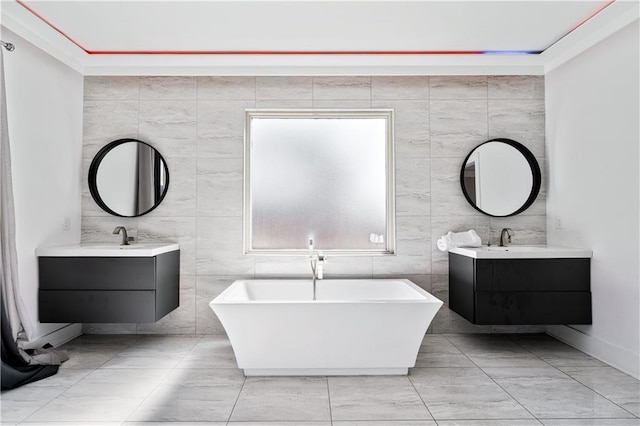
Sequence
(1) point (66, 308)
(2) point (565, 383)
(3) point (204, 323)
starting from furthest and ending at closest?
(3) point (204, 323) < (1) point (66, 308) < (2) point (565, 383)

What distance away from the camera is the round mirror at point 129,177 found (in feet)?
13.4

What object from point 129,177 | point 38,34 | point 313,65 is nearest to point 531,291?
point 313,65

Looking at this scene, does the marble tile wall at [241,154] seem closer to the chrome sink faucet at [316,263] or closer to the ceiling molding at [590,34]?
the chrome sink faucet at [316,263]

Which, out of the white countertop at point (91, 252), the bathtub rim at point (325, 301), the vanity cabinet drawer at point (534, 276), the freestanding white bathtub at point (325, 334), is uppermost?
the white countertop at point (91, 252)

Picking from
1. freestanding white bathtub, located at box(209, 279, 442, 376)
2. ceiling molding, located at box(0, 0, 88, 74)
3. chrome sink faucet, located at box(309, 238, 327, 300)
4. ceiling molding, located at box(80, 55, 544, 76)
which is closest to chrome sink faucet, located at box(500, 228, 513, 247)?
freestanding white bathtub, located at box(209, 279, 442, 376)

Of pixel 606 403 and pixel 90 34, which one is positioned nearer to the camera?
pixel 606 403

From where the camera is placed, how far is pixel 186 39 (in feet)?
11.9

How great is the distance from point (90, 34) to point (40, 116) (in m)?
0.74

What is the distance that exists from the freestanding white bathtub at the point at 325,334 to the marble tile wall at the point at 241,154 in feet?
3.77

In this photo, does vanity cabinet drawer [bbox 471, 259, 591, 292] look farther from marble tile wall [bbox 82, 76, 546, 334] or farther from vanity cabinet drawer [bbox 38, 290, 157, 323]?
vanity cabinet drawer [bbox 38, 290, 157, 323]

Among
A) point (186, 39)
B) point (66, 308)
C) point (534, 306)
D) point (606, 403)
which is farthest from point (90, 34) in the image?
point (606, 403)

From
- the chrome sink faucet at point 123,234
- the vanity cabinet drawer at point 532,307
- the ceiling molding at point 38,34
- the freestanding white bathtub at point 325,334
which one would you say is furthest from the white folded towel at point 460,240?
the ceiling molding at point 38,34

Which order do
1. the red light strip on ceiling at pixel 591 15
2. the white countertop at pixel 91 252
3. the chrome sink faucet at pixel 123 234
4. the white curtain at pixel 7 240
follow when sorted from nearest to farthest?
the white curtain at pixel 7 240 → the red light strip on ceiling at pixel 591 15 → the white countertop at pixel 91 252 → the chrome sink faucet at pixel 123 234

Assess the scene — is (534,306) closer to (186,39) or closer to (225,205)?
(225,205)
